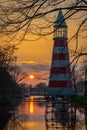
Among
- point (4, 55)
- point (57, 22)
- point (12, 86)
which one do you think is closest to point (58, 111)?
point (4, 55)

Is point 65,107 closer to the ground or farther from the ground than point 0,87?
closer to the ground

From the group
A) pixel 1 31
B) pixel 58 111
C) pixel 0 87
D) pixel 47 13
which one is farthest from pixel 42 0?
pixel 0 87

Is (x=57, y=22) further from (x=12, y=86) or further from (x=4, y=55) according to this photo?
(x=12, y=86)

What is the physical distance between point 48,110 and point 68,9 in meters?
38.7

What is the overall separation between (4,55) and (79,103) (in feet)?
42.2

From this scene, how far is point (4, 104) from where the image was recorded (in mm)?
75750

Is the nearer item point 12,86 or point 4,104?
point 4,104

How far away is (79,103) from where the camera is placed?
73.2m

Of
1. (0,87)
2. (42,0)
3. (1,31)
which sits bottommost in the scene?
(1,31)

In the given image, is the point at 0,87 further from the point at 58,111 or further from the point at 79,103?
the point at 58,111

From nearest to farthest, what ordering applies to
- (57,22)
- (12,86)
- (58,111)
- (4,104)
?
(57,22) → (58,111) → (4,104) → (12,86)

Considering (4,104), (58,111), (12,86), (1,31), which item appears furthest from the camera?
(12,86)

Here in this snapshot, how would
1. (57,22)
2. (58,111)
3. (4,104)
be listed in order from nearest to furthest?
(57,22), (58,111), (4,104)

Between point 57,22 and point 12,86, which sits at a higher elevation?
point 12,86
